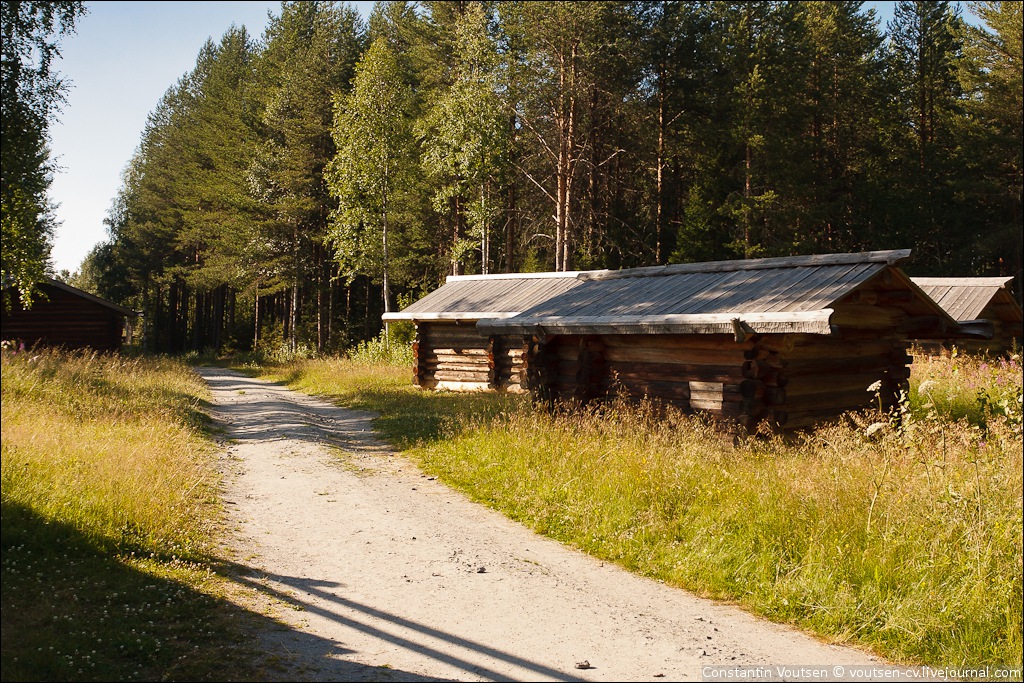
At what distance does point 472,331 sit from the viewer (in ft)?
69.8

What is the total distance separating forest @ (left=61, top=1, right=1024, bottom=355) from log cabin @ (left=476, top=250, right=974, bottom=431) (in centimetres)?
1422

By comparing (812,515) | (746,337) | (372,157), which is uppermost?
(372,157)

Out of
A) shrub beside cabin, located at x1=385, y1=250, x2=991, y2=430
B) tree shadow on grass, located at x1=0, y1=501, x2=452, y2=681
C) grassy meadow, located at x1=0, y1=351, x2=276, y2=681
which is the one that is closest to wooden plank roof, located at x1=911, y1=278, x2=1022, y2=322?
shrub beside cabin, located at x1=385, y1=250, x2=991, y2=430

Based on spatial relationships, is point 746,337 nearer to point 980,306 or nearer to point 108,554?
point 108,554

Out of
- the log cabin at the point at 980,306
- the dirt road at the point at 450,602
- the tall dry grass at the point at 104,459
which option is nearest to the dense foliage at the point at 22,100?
the tall dry grass at the point at 104,459

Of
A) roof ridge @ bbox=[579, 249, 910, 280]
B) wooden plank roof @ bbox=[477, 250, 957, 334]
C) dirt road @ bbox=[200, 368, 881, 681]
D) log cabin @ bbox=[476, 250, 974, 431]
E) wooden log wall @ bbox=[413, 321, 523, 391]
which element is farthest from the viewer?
wooden log wall @ bbox=[413, 321, 523, 391]

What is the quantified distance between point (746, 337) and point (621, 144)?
24.0 meters

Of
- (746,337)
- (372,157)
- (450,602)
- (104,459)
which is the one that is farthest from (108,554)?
(372,157)

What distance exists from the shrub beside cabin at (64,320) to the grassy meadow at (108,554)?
A: 19164mm

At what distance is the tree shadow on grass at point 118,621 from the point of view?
15.1ft

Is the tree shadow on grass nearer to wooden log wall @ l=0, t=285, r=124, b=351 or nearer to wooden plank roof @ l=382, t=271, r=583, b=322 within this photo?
wooden plank roof @ l=382, t=271, r=583, b=322

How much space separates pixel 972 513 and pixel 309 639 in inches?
214

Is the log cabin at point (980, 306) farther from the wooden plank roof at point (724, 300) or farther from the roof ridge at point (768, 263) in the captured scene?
the wooden plank roof at point (724, 300)

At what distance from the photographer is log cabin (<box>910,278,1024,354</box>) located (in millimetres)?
21094
